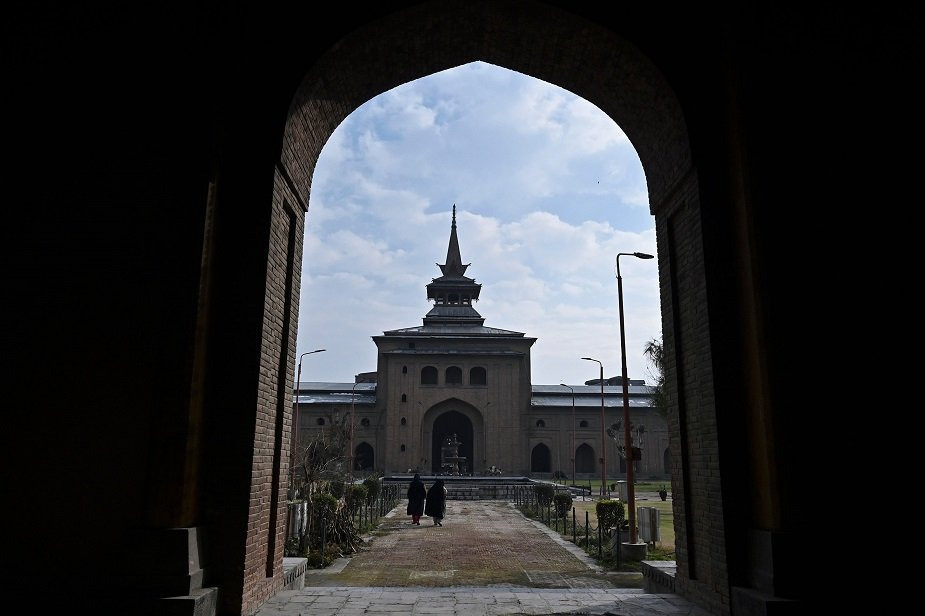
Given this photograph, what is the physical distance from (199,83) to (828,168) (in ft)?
19.2

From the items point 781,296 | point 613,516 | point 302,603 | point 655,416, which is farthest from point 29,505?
point 655,416

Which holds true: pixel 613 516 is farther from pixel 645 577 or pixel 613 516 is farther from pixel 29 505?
pixel 29 505

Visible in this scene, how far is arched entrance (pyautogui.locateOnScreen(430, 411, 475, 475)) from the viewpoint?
46.0 m

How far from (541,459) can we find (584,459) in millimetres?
3299

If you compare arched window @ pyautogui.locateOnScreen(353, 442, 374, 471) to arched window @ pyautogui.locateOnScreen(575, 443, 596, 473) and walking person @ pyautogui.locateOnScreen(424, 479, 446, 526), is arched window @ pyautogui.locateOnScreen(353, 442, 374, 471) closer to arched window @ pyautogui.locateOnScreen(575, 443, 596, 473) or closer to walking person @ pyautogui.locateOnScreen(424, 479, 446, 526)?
arched window @ pyautogui.locateOnScreen(575, 443, 596, 473)

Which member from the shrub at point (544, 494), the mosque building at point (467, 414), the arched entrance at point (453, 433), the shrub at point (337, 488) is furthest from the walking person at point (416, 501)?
the arched entrance at point (453, 433)

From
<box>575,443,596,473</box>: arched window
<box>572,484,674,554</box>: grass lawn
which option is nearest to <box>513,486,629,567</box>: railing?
<box>572,484,674,554</box>: grass lawn

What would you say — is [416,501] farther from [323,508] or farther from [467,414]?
[467,414]

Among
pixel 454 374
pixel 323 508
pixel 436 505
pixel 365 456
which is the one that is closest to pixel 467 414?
pixel 454 374

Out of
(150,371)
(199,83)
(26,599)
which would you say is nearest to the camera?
(26,599)

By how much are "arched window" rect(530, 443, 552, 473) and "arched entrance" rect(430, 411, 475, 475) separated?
474 centimetres

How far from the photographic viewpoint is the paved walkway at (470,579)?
6.95m

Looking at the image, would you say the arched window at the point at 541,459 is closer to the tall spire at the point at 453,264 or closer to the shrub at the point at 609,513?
the tall spire at the point at 453,264

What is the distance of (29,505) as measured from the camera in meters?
5.84
